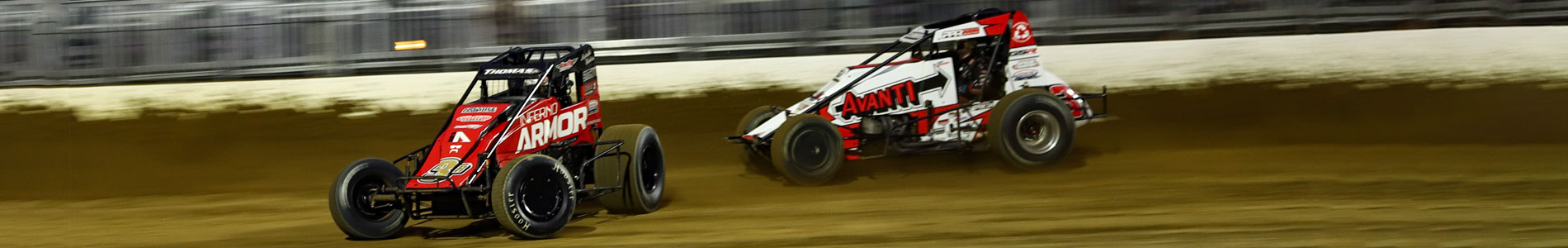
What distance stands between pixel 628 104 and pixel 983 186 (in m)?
4.70

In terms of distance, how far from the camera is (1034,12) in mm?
13914

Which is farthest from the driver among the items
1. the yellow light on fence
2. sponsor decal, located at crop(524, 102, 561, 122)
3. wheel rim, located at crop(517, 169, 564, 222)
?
the yellow light on fence

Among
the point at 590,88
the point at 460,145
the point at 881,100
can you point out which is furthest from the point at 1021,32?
the point at 460,145

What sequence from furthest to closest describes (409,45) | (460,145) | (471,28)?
(471,28) → (409,45) → (460,145)

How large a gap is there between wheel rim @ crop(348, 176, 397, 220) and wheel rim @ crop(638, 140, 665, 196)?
6.85ft

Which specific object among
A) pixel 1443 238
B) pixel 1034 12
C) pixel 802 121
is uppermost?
pixel 1034 12

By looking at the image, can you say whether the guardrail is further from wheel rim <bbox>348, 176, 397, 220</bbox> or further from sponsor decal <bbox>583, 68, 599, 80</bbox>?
wheel rim <bbox>348, 176, 397, 220</bbox>

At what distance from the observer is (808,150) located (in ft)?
30.6

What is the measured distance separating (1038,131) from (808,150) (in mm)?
2101

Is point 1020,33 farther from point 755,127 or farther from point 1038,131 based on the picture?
point 755,127

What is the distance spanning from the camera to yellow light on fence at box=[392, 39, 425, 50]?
13.9 metres

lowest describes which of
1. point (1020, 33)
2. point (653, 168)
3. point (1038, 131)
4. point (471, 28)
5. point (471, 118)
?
point (653, 168)

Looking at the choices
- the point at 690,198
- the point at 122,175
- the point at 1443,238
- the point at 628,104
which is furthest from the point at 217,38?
the point at 1443,238

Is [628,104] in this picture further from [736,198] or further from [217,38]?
[217,38]
